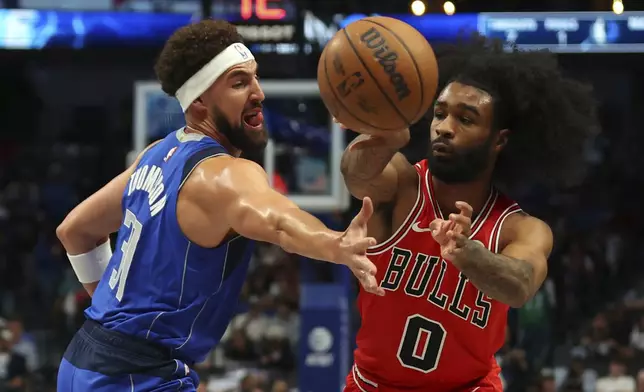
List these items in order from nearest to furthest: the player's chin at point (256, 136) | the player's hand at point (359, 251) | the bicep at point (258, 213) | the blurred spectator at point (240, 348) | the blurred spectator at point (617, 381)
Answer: the player's hand at point (359, 251)
the bicep at point (258, 213)
the player's chin at point (256, 136)
the blurred spectator at point (617, 381)
the blurred spectator at point (240, 348)

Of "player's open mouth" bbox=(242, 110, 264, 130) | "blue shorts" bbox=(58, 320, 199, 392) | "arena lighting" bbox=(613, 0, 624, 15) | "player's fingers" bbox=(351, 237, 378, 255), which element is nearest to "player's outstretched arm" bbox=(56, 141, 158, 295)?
"player's open mouth" bbox=(242, 110, 264, 130)

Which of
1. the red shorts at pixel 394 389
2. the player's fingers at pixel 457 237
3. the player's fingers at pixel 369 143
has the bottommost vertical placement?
the red shorts at pixel 394 389

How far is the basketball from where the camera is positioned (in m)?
3.18

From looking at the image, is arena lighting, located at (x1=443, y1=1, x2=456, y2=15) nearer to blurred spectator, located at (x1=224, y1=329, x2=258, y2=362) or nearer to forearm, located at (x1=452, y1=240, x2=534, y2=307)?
blurred spectator, located at (x1=224, y1=329, x2=258, y2=362)

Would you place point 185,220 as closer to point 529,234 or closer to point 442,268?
point 442,268

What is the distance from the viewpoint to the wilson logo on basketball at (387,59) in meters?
3.18

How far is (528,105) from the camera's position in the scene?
388 centimetres

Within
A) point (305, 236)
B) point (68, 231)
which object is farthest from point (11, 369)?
point (305, 236)

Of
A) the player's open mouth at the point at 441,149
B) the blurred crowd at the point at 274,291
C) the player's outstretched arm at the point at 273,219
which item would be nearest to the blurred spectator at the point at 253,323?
the blurred crowd at the point at 274,291

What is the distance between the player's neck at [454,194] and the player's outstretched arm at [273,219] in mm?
950

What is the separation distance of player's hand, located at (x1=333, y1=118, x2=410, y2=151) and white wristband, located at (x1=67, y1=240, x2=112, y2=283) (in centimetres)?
116

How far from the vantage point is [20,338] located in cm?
1009

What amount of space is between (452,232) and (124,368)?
1115 millimetres

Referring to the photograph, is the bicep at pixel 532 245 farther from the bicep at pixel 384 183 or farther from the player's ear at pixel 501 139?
the bicep at pixel 384 183
